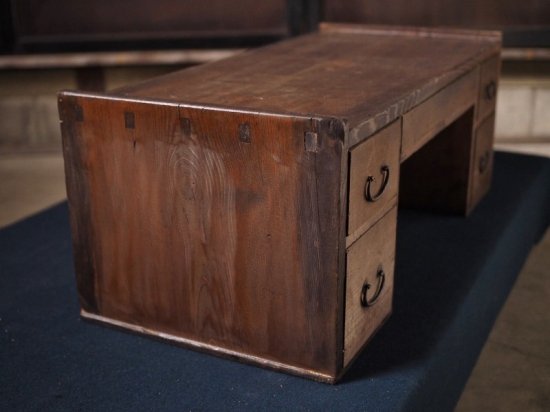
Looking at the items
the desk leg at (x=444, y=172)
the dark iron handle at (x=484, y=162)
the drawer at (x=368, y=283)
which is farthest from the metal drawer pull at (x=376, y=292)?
the dark iron handle at (x=484, y=162)

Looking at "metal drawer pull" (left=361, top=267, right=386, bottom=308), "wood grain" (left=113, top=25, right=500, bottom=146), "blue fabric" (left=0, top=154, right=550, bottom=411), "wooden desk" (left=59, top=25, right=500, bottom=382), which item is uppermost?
"wood grain" (left=113, top=25, right=500, bottom=146)

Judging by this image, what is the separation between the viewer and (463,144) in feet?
6.81

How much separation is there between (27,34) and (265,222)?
2.40 metres

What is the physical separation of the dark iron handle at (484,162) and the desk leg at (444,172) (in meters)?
0.08

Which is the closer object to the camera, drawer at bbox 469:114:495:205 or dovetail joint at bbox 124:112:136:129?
dovetail joint at bbox 124:112:136:129

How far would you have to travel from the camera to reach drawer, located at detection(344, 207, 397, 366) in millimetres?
1315

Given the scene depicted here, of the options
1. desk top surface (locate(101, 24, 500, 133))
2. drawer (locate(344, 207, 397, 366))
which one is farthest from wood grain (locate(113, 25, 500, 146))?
drawer (locate(344, 207, 397, 366))

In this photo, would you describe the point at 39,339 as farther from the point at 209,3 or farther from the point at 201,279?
the point at 209,3

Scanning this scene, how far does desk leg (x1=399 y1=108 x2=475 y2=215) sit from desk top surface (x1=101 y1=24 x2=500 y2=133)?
211mm

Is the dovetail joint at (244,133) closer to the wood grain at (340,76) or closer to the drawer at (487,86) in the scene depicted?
the wood grain at (340,76)

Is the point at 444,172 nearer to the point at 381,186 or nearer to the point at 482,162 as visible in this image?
the point at 482,162

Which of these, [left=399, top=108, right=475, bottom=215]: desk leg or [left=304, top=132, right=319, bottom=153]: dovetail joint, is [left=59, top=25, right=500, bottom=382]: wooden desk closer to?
[left=304, top=132, right=319, bottom=153]: dovetail joint

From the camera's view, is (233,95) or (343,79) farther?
(343,79)

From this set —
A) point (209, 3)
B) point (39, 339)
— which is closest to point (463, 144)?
point (39, 339)
